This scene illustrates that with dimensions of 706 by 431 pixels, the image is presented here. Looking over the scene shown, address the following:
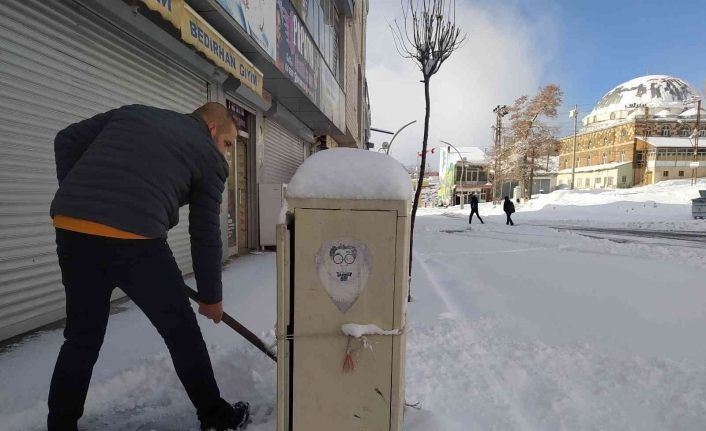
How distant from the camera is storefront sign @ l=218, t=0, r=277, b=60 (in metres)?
5.44

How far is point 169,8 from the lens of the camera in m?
4.11

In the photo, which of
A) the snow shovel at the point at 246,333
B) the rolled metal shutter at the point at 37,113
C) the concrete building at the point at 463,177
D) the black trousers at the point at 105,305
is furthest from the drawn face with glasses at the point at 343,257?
the concrete building at the point at 463,177

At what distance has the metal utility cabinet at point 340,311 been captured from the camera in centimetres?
167

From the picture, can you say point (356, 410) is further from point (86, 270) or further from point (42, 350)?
point (42, 350)

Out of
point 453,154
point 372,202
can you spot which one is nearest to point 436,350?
point 372,202

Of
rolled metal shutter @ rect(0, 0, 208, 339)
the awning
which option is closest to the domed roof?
the awning

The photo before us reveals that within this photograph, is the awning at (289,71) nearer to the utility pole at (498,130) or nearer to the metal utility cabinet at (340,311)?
the metal utility cabinet at (340,311)

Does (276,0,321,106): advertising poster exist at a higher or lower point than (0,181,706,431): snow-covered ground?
higher

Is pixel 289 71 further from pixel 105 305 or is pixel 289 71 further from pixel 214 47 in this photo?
pixel 105 305

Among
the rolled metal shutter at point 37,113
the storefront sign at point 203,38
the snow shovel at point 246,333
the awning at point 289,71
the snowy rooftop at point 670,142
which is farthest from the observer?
the snowy rooftop at point 670,142

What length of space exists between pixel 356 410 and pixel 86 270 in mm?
1312

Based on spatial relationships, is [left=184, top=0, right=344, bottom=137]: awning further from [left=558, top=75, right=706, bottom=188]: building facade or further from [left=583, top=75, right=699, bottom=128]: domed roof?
[left=583, top=75, right=699, bottom=128]: domed roof

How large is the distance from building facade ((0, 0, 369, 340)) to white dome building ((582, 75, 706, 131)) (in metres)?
64.7

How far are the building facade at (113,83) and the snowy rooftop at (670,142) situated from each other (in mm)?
61329
